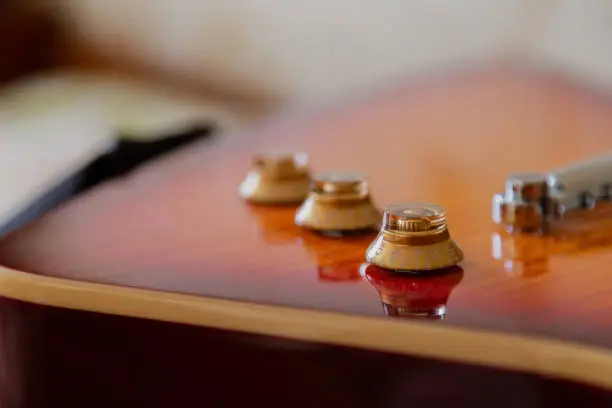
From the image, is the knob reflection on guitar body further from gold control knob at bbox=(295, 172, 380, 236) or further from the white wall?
the white wall

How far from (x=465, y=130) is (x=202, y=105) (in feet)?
3.10

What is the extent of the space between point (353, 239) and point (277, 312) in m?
0.12

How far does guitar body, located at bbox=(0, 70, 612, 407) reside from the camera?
0.36m

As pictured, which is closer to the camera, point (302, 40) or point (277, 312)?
point (277, 312)

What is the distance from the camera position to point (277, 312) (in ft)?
1.29

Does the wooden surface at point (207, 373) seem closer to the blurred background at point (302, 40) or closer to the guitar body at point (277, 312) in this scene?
the guitar body at point (277, 312)

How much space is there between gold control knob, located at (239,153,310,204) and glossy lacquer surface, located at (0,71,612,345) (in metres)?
0.01

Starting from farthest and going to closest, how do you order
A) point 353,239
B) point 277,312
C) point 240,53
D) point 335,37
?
point 240,53 → point 335,37 → point 353,239 → point 277,312

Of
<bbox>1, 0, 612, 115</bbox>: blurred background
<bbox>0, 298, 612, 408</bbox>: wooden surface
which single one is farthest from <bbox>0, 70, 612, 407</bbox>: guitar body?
<bbox>1, 0, 612, 115</bbox>: blurred background

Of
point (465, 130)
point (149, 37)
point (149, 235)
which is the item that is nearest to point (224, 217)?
point (149, 235)

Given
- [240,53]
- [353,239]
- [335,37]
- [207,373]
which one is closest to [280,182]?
[353,239]

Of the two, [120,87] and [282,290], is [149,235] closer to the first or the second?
[282,290]

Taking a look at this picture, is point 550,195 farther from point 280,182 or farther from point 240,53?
point 240,53

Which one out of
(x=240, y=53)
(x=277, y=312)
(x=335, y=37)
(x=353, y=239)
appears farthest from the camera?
(x=240, y=53)
